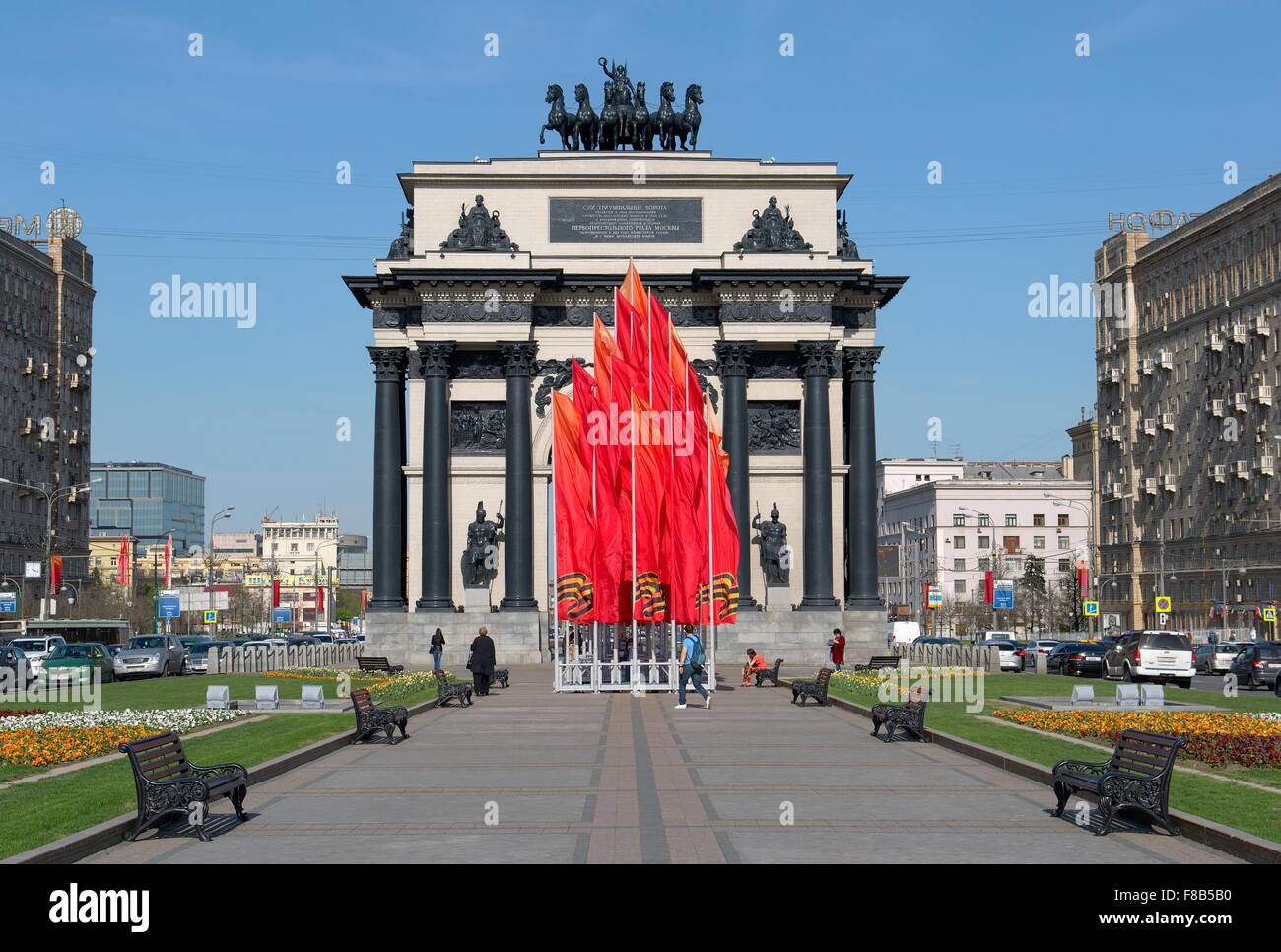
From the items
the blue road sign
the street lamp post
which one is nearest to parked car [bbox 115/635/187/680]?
the street lamp post

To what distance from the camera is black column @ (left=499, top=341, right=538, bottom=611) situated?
6412 cm

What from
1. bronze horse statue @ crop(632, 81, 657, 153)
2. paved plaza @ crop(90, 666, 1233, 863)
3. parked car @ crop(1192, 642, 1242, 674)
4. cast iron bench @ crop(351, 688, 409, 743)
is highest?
bronze horse statue @ crop(632, 81, 657, 153)

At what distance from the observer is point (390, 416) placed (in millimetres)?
67688

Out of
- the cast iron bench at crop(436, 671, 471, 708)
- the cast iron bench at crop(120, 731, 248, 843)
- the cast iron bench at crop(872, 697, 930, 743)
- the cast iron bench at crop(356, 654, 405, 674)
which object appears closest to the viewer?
the cast iron bench at crop(120, 731, 248, 843)

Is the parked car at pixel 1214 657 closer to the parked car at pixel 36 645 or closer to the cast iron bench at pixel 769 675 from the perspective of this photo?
the cast iron bench at pixel 769 675

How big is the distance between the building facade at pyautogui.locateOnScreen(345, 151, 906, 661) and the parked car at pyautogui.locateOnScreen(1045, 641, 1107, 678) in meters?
7.92

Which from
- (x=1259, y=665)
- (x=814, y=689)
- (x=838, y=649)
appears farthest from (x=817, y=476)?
(x=814, y=689)

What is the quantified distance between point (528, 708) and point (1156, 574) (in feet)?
275

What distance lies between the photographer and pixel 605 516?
4319 cm

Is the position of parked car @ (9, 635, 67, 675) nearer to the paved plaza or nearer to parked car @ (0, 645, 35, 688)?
parked car @ (0, 645, 35, 688)

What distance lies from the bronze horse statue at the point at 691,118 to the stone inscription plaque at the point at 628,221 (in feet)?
13.5

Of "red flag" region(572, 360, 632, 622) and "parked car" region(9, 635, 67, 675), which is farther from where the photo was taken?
"parked car" region(9, 635, 67, 675)

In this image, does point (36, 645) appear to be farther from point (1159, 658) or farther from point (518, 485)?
point (1159, 658)
